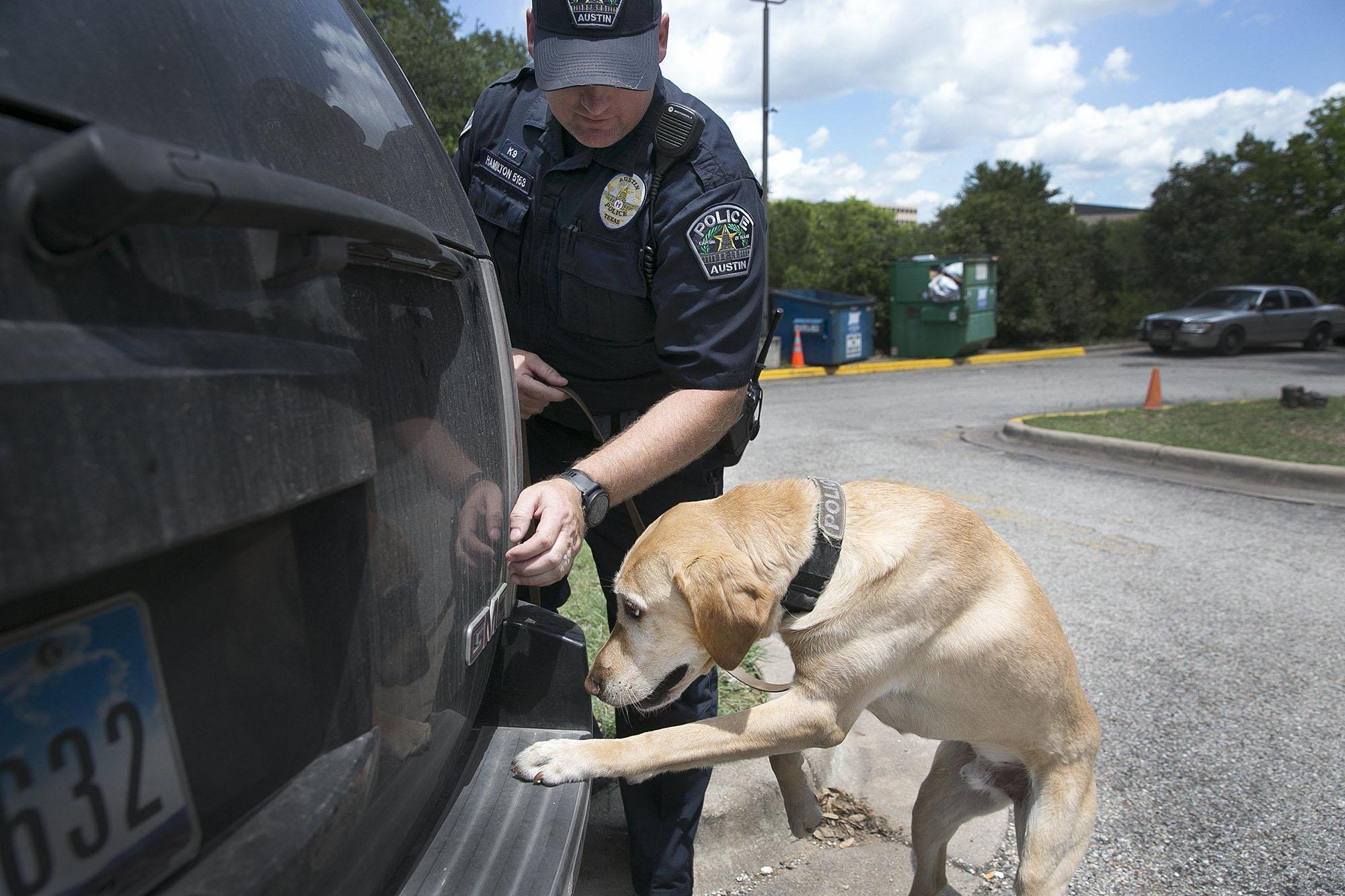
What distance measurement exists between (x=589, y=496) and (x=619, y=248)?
2.28 feet

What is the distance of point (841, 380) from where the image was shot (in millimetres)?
14797

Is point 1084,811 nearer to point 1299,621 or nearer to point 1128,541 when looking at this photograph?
point 1299,621

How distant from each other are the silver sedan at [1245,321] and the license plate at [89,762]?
21077mm

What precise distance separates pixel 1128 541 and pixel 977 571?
155 inches

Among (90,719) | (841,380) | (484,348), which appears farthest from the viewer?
(841,380)

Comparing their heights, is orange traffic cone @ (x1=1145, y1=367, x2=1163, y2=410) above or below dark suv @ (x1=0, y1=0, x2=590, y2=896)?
below

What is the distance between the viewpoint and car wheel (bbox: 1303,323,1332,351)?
20188mm

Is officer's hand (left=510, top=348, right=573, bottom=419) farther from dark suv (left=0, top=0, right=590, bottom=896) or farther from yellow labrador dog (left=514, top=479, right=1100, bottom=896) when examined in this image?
dark suv (left=0, top=0, right=590, bottom=896)

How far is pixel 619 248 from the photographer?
2266 mm

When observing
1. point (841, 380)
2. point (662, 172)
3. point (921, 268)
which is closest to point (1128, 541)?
point (662, 172)

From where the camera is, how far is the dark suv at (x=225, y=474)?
2.18 ft

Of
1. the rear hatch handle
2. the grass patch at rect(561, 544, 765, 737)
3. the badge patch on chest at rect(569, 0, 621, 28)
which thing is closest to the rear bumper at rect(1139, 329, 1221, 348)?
the grass patch at rect(561, 544, 765, 737)

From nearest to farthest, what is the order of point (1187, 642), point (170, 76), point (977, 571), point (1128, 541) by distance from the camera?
point (170, 76), point (977, 571), point (1187, 642), point (1128, 541)

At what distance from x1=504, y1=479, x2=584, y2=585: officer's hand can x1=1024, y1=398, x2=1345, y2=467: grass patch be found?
303 inches
